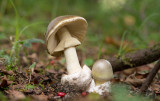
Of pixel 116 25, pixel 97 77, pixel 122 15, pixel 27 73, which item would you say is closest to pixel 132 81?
pixel 97 77

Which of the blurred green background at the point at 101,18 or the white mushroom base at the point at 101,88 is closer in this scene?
the white mushroom base at the point at 101,88

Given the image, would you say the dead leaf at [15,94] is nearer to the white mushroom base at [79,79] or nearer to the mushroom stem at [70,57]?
the white mushroom base at [79,79]

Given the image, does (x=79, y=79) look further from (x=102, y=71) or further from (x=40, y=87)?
(x=40, y=87)

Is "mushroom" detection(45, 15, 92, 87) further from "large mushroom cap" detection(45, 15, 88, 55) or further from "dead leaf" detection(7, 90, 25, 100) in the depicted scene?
"dead leaf" detection(7, 90, 25, 100)

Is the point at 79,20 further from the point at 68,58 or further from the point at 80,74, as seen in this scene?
the point at 80,74

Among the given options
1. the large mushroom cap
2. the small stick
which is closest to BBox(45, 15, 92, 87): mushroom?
the large mushroom cap

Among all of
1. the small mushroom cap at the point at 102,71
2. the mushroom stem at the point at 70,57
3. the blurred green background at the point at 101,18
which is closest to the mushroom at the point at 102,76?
the small mushroom cap at the point at 102,71

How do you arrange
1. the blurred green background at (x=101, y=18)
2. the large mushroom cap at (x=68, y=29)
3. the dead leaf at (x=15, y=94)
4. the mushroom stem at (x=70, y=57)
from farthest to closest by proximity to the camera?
1. the blurred green background at (x=101, y=18)
2. the mushroom stem at (x=70, y=57)
3. the large mushroom cap at (x=68, y=29)
4. the dead leaf at (x=15, y=94)

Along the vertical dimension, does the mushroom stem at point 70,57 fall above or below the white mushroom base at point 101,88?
above
